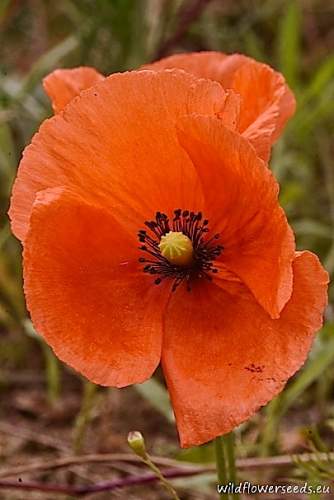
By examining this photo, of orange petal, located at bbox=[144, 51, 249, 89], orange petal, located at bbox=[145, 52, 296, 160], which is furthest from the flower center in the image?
orange petal, located at bbox=[144, 51, 249, 89]

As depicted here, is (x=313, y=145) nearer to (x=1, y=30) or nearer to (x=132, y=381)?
(x=1, y=30)

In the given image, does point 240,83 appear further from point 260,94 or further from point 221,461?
point 221,461

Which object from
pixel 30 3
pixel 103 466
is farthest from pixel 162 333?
pixel 30 3

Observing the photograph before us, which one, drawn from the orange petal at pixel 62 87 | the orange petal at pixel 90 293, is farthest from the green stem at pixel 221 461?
the orange petal at pixel 62 87

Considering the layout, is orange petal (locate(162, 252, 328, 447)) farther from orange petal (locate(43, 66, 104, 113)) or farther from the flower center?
orange petal (locate(43, 66, 104, 113))

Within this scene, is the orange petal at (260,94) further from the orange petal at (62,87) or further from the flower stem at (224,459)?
the flower stem at (224,459)

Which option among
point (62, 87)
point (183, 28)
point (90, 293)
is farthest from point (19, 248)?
point (90, 293)
